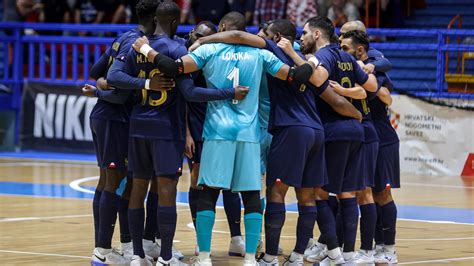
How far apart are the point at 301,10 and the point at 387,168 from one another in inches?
430

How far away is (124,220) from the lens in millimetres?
10133

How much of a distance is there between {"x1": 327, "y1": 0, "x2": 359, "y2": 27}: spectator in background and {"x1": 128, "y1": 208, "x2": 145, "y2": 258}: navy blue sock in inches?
467

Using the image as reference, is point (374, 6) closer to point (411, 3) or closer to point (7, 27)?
point (411, 3)

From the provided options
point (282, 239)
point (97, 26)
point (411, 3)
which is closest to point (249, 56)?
point (282, 239)

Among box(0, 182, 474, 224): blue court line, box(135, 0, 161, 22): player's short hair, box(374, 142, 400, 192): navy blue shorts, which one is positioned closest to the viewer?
box(135, 0, 161, 22): player's short hair

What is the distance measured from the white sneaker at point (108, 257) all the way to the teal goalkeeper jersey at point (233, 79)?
4.65 feet

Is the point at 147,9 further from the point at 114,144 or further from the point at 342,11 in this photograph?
the point at 342,11

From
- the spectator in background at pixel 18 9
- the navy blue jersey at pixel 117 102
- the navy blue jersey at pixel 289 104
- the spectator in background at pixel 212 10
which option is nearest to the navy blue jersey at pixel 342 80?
the navy blue jersey at pixel 289 104

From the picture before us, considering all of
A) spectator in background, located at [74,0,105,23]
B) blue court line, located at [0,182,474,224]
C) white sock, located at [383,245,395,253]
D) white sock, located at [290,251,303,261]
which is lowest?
blue court line, located at [0,182,474,224]

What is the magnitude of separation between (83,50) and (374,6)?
5659 mm

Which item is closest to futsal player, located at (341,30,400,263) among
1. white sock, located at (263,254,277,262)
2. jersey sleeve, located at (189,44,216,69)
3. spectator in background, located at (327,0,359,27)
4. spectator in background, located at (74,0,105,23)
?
white sock, located at (263,254,277,262)

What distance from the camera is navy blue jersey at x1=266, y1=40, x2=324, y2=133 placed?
9.50 meters

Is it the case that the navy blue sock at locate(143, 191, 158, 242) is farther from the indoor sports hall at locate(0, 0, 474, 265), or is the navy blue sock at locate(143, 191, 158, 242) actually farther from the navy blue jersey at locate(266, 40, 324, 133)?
the navy blue jersey at locate(266, 40, 324, 133)

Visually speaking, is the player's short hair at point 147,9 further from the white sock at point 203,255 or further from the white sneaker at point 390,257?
the white sneaker at point 390,257
